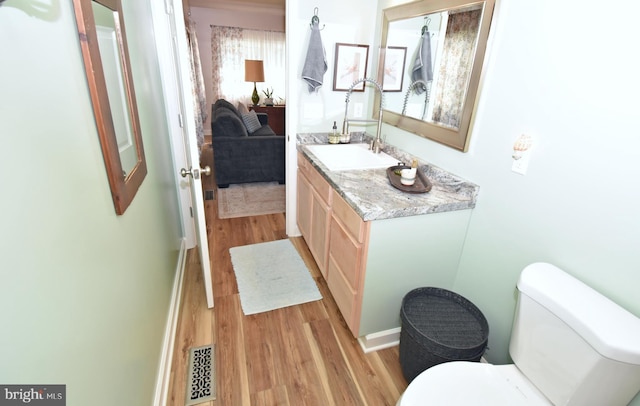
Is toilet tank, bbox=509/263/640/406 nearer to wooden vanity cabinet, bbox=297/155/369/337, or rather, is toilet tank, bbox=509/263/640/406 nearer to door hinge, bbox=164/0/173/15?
wooden vanity cabinet, bbox=297/155/369/337

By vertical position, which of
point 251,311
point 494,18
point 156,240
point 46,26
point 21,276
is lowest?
point 251,311

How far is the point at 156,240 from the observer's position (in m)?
1.64

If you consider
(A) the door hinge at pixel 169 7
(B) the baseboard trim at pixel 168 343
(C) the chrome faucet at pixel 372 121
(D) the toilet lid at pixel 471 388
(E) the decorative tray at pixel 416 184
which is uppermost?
(A) the door hinge at pixel 169 7

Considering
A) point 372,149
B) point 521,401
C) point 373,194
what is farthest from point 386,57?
point 521,401

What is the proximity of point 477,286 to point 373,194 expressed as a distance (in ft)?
2.30

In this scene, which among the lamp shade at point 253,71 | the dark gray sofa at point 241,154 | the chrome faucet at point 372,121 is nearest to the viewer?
the chrome faucet at point 372,121

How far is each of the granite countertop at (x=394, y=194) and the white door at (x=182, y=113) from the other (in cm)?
75

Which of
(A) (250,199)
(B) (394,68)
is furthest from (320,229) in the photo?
(A) (250,199)

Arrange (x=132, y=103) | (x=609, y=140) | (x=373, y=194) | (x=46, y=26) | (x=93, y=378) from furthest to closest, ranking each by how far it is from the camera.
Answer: (x=373, y=194) < (x=132, y=103) < (x=609, y=140) < (x=93, y=378) < (x=46, y=26)

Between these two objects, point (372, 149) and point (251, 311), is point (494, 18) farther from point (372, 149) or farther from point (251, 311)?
point (251, 311)

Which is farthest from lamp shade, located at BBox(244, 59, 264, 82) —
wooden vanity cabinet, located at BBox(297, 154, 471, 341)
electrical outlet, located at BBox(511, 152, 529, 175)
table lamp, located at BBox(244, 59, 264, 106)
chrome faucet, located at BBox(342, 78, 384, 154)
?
electrical outlet, located at BBox(511, 152, 529, 175)

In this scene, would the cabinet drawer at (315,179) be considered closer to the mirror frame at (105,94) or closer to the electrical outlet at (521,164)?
the electrical outlet at (521,164)

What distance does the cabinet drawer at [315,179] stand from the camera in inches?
77.5

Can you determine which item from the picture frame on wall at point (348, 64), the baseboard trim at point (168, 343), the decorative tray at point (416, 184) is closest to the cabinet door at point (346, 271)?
the decorative tray at point (416, 184)
